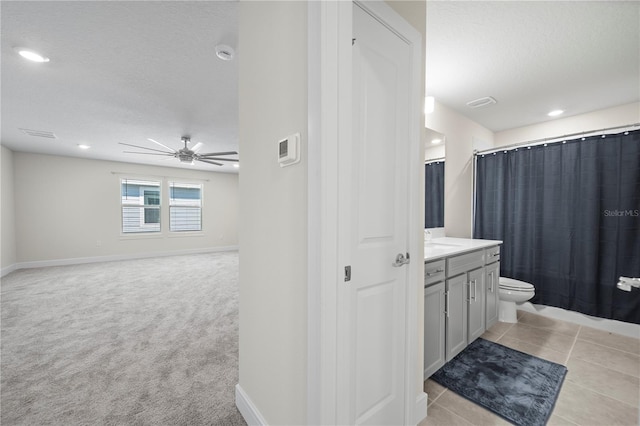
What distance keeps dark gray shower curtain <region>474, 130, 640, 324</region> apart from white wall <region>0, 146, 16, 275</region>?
26.7 feet

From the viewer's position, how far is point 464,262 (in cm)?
207

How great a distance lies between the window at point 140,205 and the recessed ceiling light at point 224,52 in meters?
5.88

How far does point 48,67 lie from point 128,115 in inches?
44.7

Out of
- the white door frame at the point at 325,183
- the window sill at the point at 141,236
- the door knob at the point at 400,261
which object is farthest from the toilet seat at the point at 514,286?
the window sill at the point at 141,236

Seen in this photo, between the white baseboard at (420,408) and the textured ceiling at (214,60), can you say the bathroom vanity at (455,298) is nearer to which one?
the white baseboard at (420,408)

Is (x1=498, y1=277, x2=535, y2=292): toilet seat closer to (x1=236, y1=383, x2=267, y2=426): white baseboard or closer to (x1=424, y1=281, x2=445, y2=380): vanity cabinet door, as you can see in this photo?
(x1=424, y1=281, x2=445, y2=380): vanity cabinet door

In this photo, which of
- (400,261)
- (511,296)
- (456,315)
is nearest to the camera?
(400,261)

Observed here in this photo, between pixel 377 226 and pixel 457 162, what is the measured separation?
2590 millimetres

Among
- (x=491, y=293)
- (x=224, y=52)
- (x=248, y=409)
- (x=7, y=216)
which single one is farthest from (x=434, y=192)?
(x=7, y=216)

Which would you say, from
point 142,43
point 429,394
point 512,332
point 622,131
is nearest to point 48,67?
point 142,43

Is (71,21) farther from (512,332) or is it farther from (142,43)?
(512,332)

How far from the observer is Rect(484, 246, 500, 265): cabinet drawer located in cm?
242

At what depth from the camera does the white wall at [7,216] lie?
4652 mm

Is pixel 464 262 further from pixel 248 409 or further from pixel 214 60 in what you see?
pixel 214 60
